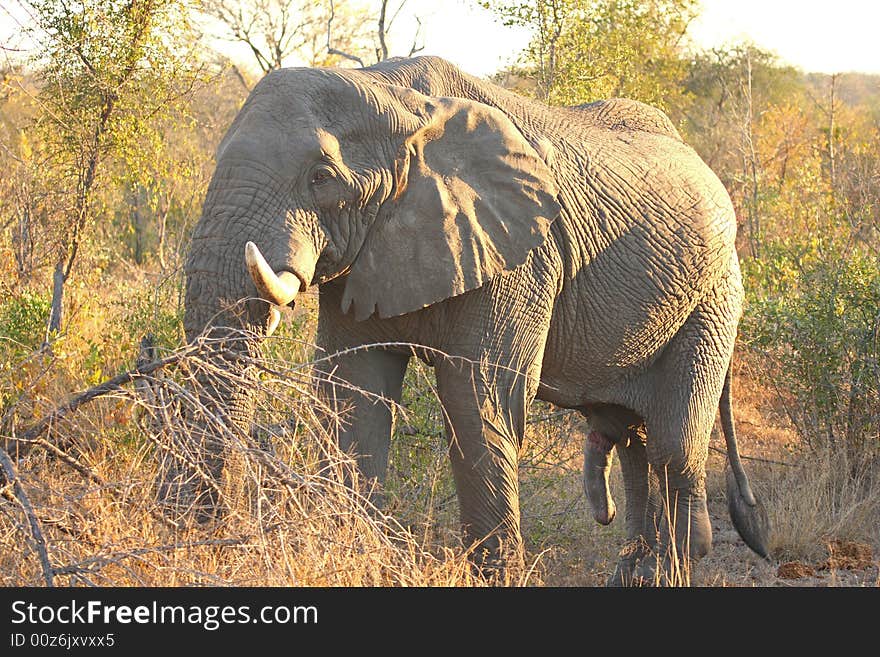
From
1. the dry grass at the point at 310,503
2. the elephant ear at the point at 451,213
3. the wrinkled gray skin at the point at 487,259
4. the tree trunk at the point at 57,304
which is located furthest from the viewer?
the tree trunk at the point at 57,304

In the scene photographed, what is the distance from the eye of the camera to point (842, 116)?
22.8 m

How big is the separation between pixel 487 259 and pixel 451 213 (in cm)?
23

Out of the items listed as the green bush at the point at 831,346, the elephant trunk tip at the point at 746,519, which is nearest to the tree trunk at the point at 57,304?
the elephant trunk tip at the point at 746,519

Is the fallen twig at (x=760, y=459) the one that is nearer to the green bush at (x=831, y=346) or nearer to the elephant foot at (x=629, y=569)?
the green bush at (x=831, y=346)

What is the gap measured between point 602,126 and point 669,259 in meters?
0.69

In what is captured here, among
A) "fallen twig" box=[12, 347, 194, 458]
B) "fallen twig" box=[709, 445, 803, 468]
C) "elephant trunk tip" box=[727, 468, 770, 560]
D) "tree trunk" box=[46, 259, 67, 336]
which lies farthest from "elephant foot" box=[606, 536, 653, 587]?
"tree trunk" box=[46, 259, 67, 336]

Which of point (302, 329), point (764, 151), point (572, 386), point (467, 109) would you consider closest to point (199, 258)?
point (467, 109)

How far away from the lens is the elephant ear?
4.50 metres

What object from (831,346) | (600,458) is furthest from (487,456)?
(831,346)

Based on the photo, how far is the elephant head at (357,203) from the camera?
4117mm

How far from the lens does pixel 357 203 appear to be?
439cm

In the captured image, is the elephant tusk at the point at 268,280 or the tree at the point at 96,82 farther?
the tree at the point at 96,82

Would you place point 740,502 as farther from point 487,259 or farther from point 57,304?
point 57,304

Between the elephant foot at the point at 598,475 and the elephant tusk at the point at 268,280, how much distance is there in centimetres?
239
